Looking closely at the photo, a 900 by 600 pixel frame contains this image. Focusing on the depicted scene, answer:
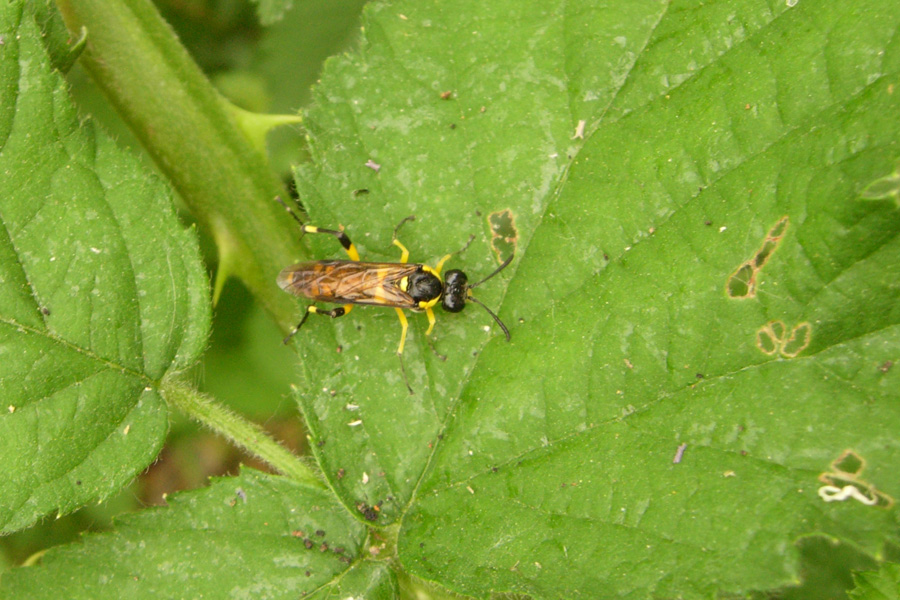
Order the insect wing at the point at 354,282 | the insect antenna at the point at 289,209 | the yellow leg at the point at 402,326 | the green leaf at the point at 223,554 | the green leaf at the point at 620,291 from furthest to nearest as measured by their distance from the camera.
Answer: the insect antenna at the point at 289,209 < the insect wing at the point at 354,282 < the yellow leg at the point at 402,326 < the green leaf at the point at 223,554 < the green leaf at the point at 620,291

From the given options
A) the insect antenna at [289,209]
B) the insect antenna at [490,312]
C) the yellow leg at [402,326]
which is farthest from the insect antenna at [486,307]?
the insect antenna at [289,209]

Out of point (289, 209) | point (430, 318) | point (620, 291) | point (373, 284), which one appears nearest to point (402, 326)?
point (430, 318)

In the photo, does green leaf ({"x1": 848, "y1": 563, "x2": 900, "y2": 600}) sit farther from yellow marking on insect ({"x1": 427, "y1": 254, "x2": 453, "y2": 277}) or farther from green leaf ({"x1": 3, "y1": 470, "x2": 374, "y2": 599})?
yellow marking on insect ({"x1": 427, "y1": 254, "x2": 453, "y2": 277})

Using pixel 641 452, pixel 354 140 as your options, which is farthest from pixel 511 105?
pixel 641 452

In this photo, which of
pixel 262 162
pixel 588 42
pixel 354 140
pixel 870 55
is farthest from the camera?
pixel 262 162

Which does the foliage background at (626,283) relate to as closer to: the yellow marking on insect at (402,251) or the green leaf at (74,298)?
the yellow marking on insect at (402,251)

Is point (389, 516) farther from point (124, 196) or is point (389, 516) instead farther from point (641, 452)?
point (124, 196)

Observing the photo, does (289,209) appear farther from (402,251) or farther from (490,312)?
(490,312)
